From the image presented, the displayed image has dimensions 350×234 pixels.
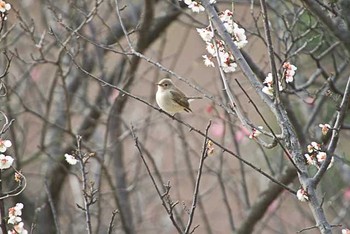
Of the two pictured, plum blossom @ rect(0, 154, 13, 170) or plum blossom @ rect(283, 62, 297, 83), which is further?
plum blossom @ rect(283, 62, 297, 83)

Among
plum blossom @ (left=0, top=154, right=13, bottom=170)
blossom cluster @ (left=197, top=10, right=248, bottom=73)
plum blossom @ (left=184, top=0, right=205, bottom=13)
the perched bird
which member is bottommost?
plum blossom @ (left=0, top=154, right=13, bottom=170)

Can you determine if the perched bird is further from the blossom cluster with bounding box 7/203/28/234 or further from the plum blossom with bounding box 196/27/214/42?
the blossom cluster with bounding box 7/203/28/234

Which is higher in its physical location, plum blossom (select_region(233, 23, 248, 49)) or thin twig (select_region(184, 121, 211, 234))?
plum blossom (select_region(233, 23, 248, 49))

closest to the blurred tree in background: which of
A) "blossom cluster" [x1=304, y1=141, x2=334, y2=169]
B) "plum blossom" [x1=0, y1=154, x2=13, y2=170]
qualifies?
"blossom cluster" [x1=304, y1=141, x2=334, y2=169]

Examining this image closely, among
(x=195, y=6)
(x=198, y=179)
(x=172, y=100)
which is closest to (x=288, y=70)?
(x=195, y=6)

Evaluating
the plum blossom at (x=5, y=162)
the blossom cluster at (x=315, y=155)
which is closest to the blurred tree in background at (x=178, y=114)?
the blossom cluster at (x=315, y=155)

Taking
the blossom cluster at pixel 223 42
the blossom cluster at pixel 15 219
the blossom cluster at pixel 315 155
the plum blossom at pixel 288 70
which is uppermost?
the blossom cluster at pixel 223 42

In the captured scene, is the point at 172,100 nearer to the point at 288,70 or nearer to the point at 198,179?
the point at 288,70

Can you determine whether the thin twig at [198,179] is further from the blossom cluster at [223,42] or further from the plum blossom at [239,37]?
the plum blossom at [239,37]

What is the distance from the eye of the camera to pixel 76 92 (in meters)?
5.29

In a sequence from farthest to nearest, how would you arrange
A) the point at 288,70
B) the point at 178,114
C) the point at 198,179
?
1. the point at 178,114
2. the point at 288,70
3. the point at 198,179

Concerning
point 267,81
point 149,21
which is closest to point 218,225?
point 149,21

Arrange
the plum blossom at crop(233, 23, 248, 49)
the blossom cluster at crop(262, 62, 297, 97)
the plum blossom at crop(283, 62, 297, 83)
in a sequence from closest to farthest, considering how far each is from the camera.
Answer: the blossom cluster at crop(262, 62, 297, 97) < the plum blossom at crop(283, 62, 297, 83) < the plum blossom at crop(233, 23, 248, 49)

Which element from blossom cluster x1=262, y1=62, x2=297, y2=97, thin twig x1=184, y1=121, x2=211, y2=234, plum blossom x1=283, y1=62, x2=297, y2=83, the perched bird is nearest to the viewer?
thin twig x1=184, y1=121, x2=211, y2=234
